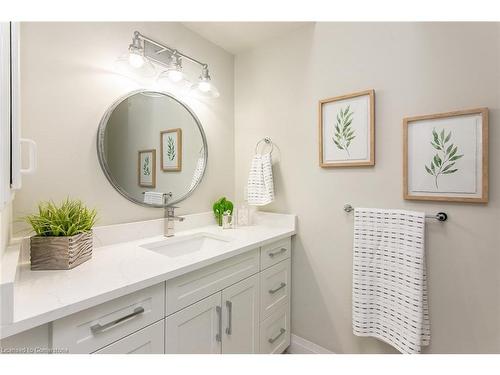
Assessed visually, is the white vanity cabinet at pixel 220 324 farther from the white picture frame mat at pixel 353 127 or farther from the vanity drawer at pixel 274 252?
the white picture frame mat at pixel 353 127

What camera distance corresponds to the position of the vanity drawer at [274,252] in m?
1.49

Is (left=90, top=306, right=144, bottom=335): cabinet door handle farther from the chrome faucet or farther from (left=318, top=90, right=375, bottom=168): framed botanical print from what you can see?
(left=318, top=90, right=375, bottom=168): framed botanical print

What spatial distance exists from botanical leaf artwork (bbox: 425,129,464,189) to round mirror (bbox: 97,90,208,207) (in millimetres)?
1369

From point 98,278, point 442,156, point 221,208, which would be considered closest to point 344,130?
point 442,156

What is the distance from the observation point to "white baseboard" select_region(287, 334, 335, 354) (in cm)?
164

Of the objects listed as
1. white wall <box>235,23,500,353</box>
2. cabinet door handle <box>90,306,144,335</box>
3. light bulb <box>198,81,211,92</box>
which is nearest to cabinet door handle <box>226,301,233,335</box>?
cabinet door handle <box>90,306,144,335</box>

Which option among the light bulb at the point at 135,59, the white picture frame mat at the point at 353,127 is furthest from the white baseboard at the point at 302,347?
the light bulb at the point at 135,59

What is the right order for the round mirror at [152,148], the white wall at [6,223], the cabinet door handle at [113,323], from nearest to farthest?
the cabinet door handle at [113,323] → the white wall at [6,223] → the round mirror at [152,148]

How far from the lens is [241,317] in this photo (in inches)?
52.6

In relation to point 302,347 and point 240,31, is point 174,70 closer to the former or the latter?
point 240,31

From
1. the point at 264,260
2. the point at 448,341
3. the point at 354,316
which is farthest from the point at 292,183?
the point at 448,341

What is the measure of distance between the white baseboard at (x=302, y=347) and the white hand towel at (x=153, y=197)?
4.20 feet

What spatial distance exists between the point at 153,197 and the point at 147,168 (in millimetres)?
177

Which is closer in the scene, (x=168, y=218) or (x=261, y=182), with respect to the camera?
(x=168, y=218)
